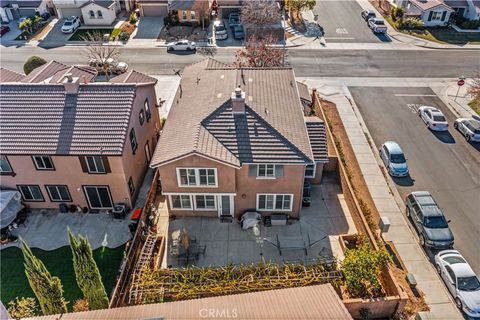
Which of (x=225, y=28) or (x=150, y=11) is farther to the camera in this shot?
(x=150, y=11)

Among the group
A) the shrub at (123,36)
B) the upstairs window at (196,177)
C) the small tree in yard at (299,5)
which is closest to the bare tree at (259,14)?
the small tree in yard at (299,5)

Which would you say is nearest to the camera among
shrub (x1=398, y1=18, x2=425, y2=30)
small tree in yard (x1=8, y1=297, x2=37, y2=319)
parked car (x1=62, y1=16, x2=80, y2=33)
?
small tree in yard (x1=8, y1=297, x2=37, y2=319)

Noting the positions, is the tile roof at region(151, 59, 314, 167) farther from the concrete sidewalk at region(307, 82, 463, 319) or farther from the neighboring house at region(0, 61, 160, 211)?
the concrete sidewalk at region(307, 82, 463, 319)

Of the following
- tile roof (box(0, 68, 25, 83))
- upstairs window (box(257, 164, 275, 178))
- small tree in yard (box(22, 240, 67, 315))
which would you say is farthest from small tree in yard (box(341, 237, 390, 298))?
tile roof (box(0, 68, 25, 83))

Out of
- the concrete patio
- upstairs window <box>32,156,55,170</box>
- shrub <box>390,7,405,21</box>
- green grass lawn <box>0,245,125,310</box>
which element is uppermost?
upstairs window <box>32,156,55,170</box>

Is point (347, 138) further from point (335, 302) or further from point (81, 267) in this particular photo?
point (81, 267)

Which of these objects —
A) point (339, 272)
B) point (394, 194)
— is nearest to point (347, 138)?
point (394, 194)
